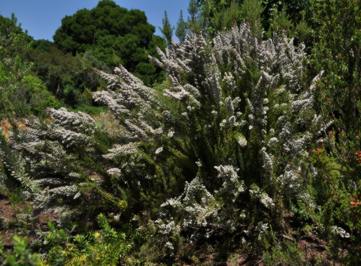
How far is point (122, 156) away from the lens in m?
4.48

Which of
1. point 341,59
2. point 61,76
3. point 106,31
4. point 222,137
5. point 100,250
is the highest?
point 106,31

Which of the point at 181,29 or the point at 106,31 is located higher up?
the point at 106,31

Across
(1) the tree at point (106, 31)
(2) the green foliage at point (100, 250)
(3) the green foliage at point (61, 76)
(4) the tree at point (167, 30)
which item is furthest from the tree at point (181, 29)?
(1) the tree at point (106, 31)

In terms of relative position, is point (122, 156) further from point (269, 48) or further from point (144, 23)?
point (144, 23)

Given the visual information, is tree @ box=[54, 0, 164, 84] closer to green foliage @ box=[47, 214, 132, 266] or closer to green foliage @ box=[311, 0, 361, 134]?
green foliage @ box=[311, 0, 361, 134]

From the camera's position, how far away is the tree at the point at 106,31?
3569 centimetres

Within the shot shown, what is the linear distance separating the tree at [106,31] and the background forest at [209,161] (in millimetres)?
30722

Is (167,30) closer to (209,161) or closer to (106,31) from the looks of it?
(209,161)

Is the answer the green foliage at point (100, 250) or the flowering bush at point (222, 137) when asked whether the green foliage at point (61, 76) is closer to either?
the flowering bush at point (222, 137)

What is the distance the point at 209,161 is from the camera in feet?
14.2

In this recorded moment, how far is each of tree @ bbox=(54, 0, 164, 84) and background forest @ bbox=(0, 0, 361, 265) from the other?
101 feet

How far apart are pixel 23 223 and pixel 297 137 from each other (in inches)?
81.5

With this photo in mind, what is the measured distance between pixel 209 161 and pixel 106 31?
34.2m

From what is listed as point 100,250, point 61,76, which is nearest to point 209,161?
point 100,250
